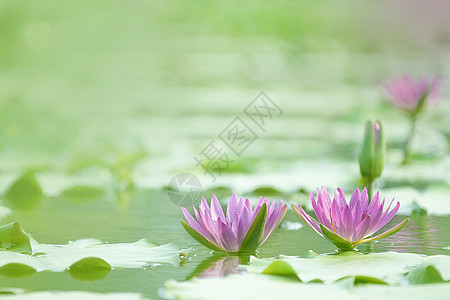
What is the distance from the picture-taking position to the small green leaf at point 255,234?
1680mm

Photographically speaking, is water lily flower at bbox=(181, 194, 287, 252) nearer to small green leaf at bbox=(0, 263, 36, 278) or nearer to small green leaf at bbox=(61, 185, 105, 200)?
small green leaf at bbox=(0, 263, 36, 278)

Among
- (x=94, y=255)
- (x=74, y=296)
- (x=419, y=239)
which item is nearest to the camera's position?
(x=74, y=296)

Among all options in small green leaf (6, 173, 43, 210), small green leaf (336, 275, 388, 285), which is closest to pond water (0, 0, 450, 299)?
small green leaf (6, 173, 43, 210)

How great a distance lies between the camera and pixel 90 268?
1.61 meters

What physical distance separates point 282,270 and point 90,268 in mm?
402

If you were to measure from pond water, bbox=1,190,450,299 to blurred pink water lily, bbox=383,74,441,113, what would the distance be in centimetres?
90

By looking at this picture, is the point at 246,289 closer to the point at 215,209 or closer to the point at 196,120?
the point at 215,209

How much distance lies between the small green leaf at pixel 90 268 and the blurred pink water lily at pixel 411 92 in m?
1.72

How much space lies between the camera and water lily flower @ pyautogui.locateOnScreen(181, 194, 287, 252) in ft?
5.56

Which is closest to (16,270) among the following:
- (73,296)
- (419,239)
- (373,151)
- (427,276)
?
(73,296)

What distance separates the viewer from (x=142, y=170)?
3.10 meters

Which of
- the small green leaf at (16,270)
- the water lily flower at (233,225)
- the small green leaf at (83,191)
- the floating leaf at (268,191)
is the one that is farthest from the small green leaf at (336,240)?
the small green leaf at (83,191)

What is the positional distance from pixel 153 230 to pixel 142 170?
102 cm

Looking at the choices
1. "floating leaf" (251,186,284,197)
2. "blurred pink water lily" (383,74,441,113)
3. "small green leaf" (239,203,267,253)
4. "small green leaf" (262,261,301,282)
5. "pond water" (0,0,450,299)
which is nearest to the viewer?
"small green leaf" (262,261,301,282)
